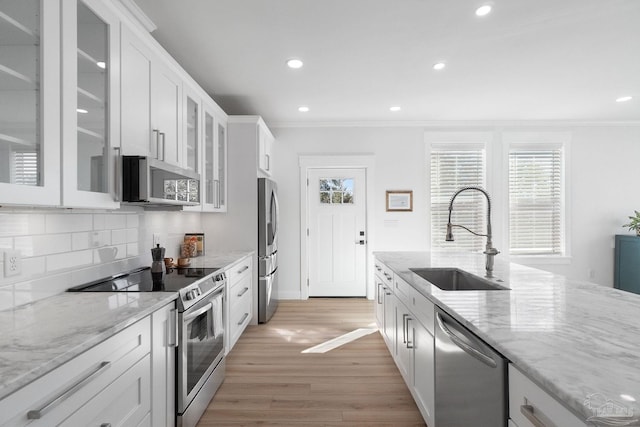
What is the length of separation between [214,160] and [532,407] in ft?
10.5

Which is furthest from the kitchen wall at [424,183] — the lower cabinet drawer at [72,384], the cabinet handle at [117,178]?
the lower cabinet drawer at [72,384]

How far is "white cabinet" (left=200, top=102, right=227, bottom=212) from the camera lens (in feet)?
10.5

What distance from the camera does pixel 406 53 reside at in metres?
2.85

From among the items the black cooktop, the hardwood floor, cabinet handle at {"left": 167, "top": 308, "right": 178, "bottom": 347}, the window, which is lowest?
the hardwood floor

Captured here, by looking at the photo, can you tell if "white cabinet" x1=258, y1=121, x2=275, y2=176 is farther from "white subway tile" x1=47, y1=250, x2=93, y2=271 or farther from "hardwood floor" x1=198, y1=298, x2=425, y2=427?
"white subway tile" x1=47, y1=250, x2=93, y2=271

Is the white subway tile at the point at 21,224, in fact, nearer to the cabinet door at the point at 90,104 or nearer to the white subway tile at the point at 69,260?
the white subway tile at the point at 69,260

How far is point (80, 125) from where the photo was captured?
1513 millimetres

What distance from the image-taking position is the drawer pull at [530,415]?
860 millimetres

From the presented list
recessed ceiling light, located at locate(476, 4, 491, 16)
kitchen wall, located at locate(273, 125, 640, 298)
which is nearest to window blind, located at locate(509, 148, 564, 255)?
kitchen wall, located at locate(273, 125, 640, 298)

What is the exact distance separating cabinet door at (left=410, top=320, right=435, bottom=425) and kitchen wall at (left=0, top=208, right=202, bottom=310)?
6.39ft

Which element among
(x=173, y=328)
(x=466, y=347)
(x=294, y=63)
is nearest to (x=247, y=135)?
(x=294, y=63)

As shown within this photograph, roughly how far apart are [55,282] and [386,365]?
2355 millimetres

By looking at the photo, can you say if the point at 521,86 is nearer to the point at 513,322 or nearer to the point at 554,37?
the point at 554,37

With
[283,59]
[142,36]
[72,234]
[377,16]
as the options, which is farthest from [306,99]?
[72,234]
